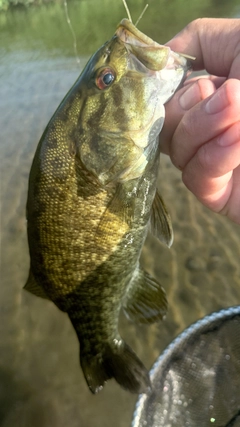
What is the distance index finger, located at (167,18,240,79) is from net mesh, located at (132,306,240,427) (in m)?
1.59

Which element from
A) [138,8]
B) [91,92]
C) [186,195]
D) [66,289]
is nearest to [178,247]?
[186,195]

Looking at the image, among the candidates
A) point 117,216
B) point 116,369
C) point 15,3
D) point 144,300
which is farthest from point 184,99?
point 15,3

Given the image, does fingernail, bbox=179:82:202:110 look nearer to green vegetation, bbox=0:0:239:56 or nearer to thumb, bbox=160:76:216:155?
thumb, bbox=160:76:216:155

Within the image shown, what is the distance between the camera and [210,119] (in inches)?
54.4

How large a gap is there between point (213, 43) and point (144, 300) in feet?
4.81

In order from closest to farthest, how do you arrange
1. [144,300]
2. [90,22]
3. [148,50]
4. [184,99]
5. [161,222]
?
[148,50] < [184,99] < [161,222] < [144,300] < [90,22]

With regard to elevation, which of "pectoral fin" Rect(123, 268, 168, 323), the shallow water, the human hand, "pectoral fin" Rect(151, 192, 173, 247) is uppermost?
the human hand

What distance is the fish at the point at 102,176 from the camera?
5.39ft

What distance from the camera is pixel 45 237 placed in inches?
70.9

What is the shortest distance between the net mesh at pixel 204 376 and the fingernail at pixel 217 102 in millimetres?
1626

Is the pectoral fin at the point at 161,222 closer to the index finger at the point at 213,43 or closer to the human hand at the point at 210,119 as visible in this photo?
the human hand at the point at 210,119

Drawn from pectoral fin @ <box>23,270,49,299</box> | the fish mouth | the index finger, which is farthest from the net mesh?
the fish mouth

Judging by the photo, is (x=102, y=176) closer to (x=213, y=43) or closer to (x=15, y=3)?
(x=213, y=43)

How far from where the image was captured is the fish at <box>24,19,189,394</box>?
164 cm
